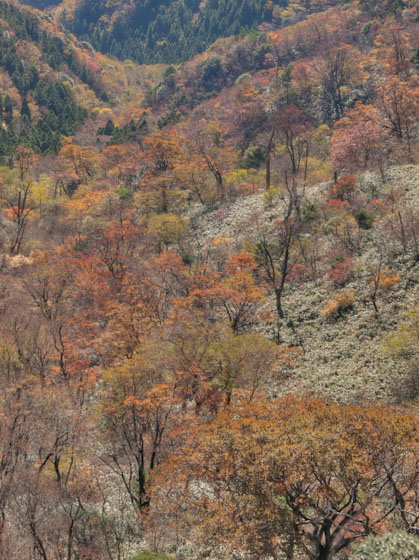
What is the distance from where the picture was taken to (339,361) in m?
29.0

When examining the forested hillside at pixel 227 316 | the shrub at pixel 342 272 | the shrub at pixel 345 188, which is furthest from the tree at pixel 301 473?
the shrub at pixel 345 188

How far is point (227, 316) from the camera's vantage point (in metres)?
38.2

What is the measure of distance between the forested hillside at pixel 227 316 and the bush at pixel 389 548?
0.05 meters

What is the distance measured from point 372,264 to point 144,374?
21.9 m

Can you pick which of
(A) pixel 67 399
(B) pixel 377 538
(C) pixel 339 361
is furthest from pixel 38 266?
(B) pixel 377 538

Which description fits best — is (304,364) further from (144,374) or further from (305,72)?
(305,72)

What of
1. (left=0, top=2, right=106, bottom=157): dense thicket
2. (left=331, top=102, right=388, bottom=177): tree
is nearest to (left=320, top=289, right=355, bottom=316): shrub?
(left=331, top=102, right=388, bottom=177): tree

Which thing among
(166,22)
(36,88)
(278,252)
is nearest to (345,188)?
(278,252)

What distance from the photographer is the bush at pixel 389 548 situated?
36.7 feet

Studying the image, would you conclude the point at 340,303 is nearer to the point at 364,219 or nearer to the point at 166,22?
the point at 364,219

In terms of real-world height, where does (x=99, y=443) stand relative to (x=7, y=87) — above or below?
below

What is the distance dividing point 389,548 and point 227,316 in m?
27.3

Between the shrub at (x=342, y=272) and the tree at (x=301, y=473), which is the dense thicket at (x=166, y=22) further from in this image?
the tree at (x=301, y=473)

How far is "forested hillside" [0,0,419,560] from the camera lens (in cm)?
1503
